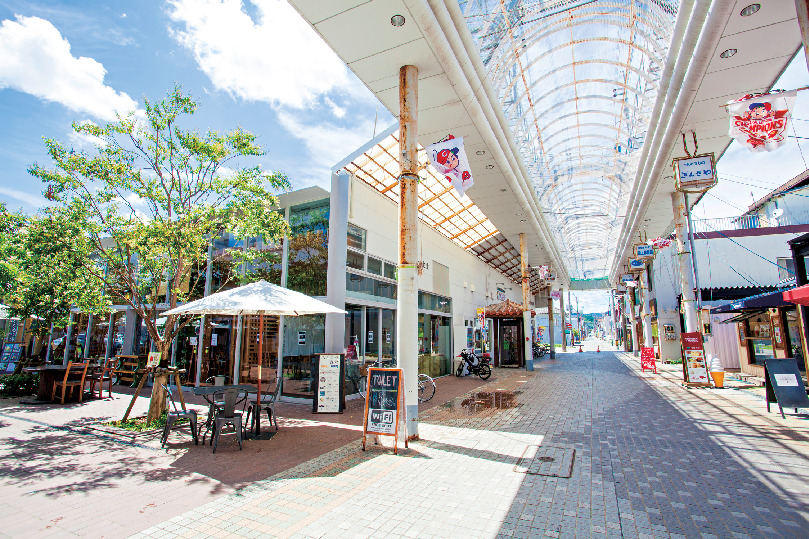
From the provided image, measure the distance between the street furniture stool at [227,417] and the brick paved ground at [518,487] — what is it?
26 cm

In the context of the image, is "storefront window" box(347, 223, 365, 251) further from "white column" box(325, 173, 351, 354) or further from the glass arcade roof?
the glass arcade roof

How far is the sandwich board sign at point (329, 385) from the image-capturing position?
8031 mm

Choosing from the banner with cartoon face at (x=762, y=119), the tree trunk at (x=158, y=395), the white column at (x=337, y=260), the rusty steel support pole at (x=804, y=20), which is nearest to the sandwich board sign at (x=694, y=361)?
the banner with cartoon face at (x=762, y=119)

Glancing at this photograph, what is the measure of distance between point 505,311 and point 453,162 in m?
14.7

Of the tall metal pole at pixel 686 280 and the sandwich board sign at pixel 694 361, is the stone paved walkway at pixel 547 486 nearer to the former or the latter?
the sandwich board sign at pixel 694 361

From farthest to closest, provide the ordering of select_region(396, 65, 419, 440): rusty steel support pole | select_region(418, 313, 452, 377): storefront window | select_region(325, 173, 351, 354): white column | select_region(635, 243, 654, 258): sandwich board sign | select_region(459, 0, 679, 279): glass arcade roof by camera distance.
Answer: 1. select_region(635, 243, 654, 258): sandwich board sign
2. select_region(418, 313, 452, 377): storefront window
3. select_region(325, 173, 351, 354): white column
4. select_region(459, 0, 679, 279): glass arcade roof
5. select_region(396, 65, 419, 440): rusty steel support pole

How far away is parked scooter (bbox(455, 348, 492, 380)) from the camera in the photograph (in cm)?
1459

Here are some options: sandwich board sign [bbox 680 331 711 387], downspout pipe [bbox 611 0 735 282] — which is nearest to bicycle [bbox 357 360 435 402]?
sandwich board sign [bbox 680 331 711 387]

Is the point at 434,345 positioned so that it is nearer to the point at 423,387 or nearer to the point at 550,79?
the point at 423,387

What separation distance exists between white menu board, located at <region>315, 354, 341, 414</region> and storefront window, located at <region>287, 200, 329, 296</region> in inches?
76.0

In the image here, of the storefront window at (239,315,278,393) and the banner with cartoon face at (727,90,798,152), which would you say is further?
the storefront window at (239,315,278,393)

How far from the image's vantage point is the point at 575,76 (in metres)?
10.0

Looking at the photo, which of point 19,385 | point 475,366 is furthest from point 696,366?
point 19,385

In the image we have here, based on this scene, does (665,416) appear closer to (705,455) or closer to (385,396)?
(705,455)
